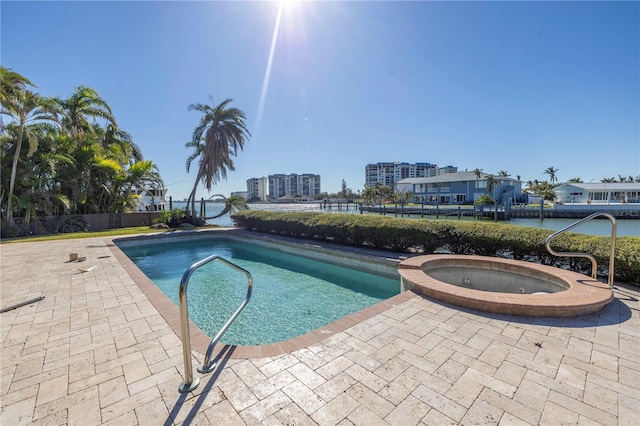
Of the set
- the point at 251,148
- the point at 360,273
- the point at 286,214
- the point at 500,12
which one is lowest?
the point at 360,273

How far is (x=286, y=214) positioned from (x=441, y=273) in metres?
8.58

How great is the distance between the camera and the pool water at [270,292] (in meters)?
4.86

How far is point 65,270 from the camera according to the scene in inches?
265

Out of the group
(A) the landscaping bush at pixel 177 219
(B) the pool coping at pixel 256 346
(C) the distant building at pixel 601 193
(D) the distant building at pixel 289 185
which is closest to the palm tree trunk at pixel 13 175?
(A) the landscaping bush at pixel 177 219

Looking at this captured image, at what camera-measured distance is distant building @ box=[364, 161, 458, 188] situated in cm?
11250

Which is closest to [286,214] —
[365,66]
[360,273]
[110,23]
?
[360,273]

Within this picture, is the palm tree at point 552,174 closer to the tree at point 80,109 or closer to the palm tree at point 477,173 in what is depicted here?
the palm tree at point 477,173

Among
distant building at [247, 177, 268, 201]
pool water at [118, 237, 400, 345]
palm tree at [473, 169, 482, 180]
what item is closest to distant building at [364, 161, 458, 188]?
distant building at [247, 177, 268, 201]

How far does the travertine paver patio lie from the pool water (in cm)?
149

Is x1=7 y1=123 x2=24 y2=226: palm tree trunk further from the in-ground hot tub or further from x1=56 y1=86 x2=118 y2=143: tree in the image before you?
the in-ground hot tub

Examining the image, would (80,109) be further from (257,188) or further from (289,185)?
(289,185)

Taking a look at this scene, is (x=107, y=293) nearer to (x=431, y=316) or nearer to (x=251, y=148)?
(x=431, y=316)

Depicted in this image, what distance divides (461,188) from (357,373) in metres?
53.7

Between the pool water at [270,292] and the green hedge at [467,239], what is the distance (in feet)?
5.15
